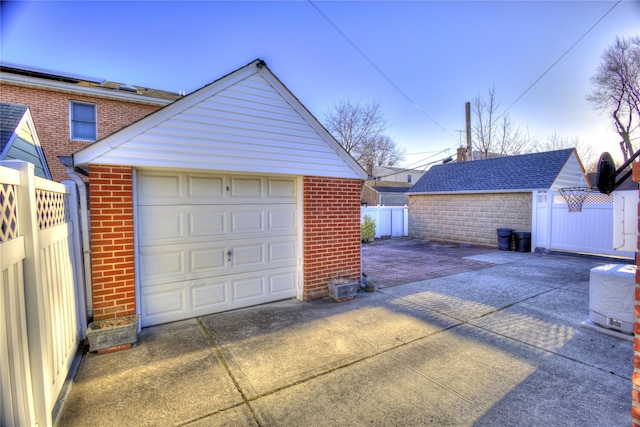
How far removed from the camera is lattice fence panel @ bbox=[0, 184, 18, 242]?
1.58 meters

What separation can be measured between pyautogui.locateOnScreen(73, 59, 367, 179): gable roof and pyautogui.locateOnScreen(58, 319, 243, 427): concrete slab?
7.93 feet

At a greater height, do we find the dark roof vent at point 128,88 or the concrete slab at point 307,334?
the dark roof vent at point 128,88

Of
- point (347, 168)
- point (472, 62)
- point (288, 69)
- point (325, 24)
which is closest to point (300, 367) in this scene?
point (347, 168)

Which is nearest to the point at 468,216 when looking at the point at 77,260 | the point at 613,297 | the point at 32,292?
the point at 613,297

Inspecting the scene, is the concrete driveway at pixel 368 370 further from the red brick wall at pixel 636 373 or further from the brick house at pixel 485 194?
the brick house at pixel 485 194

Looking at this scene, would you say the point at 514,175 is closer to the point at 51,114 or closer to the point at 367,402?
the point at 367,402

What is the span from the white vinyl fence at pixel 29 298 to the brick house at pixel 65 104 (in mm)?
11681

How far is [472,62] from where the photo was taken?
12.1m

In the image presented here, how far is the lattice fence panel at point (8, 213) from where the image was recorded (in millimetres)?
1579

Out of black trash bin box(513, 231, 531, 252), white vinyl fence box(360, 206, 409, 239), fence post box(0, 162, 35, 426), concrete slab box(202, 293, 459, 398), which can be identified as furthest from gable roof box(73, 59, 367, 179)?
white vinyl fence box(360, 206, 409, 239)

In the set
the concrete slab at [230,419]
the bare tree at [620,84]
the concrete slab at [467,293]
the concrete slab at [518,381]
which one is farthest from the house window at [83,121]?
the bare tree at [620,84]

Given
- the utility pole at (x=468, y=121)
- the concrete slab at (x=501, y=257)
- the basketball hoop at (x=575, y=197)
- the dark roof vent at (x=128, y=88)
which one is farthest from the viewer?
the utility pole at (x=468, y=121)

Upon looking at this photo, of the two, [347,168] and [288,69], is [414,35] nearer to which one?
[288,69]

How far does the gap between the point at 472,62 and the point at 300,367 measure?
1352 centimetres
